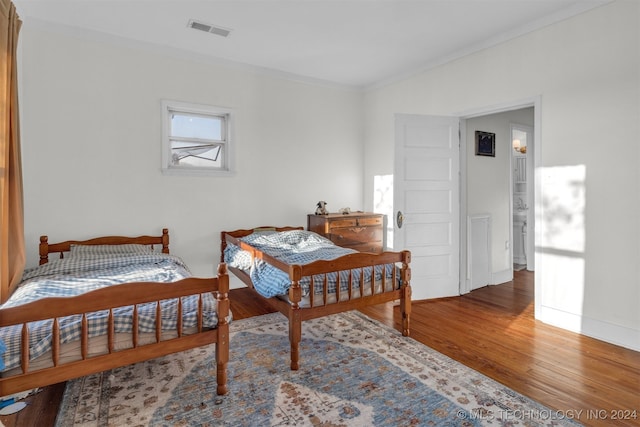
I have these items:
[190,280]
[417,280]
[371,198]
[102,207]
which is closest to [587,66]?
[417,280]

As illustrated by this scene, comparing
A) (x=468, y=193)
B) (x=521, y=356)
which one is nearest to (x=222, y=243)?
(x=468, y=193)

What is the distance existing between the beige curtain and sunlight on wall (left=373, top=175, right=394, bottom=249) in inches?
152

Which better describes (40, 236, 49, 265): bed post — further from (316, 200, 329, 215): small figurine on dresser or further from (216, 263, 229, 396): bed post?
(316, 200, 329, 215): small figurine on dresser

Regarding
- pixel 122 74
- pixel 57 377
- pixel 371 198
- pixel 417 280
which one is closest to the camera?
pixel 57 377

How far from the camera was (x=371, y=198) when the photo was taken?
512cm

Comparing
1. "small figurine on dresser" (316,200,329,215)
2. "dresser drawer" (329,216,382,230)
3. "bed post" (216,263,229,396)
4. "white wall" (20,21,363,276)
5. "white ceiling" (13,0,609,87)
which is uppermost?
"white ceiling" (13,0,609,87)

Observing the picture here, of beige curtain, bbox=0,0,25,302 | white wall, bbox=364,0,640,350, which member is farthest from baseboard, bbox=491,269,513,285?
beige curtain, bbox=0,0,25,302

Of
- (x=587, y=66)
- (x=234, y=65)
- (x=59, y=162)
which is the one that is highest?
(x=234, y=65)

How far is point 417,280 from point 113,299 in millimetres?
2991

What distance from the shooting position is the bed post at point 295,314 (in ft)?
7.78

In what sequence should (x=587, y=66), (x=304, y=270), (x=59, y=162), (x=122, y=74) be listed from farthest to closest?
(x=122, y=74) → (x=59, y=162) → (x=587, y=66) → (x=304, y=270)

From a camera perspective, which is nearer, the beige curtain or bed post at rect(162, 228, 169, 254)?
the beige curtain

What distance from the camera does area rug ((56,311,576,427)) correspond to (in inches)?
73.6

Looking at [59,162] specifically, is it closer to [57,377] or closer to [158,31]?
[158,31]
